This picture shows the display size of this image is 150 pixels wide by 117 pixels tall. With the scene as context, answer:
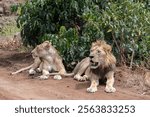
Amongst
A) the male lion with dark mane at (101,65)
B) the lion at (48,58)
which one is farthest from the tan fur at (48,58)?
the male lion with dark mane at (101,65)

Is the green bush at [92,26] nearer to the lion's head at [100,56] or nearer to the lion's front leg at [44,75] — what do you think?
the lion's front leg at [44,75]

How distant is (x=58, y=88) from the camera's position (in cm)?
875

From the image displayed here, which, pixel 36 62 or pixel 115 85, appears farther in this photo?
pixel 36 62

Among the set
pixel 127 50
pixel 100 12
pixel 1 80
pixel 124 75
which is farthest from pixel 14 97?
pixel 100 12

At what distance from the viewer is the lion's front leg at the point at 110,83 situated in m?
8.36

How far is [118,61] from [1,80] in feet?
8.01

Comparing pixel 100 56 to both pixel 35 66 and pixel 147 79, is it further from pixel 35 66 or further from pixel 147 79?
pixel 35 66

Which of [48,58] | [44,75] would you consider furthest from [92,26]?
[44,75]

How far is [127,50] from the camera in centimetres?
1005

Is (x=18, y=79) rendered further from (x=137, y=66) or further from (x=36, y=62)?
(x=137, y=66)

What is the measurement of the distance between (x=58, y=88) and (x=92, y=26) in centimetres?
177

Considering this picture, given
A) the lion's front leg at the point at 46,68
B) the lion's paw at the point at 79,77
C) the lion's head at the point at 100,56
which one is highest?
the lion's head at the point at 100,56

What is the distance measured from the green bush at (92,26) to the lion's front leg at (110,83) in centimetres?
121

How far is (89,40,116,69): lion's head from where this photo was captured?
8477 millimetres
